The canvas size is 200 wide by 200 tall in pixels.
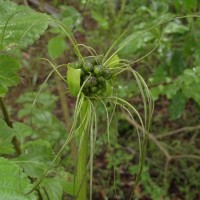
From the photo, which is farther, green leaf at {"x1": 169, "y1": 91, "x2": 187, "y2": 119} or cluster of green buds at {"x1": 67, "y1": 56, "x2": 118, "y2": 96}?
green leaf at {"x1": 169, "y1": 91, "x2": 187, "y2": 119}

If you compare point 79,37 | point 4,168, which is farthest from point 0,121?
point 79,37

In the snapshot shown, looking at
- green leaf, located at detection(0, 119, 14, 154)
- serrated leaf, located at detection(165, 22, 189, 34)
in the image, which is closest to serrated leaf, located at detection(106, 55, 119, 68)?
green leaf, located at detection(0, 119, 14, 154)

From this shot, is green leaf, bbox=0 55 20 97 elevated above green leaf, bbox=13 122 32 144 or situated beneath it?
elevated above

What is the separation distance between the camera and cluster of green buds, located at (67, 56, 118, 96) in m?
0.75

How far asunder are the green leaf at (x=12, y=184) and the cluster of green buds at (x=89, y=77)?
0.15 m

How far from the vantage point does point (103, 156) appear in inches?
110

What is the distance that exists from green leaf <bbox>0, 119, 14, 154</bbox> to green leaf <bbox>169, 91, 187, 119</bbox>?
1.18 metres

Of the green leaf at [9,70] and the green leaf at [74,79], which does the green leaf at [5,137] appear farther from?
the green leaf at [74,79]

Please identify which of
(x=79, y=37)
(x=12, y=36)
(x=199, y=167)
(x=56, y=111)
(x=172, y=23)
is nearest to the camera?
(x=12, y=36)

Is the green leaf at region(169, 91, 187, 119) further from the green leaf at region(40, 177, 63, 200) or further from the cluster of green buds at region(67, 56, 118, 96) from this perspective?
the cluster of green buds at region(67, 56, 118, 96)

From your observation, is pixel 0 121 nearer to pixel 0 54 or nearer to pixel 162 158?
pixel 0 54

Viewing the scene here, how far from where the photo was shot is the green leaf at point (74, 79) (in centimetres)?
74

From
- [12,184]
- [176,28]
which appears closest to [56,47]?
[176,28]

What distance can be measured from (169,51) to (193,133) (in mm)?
688
